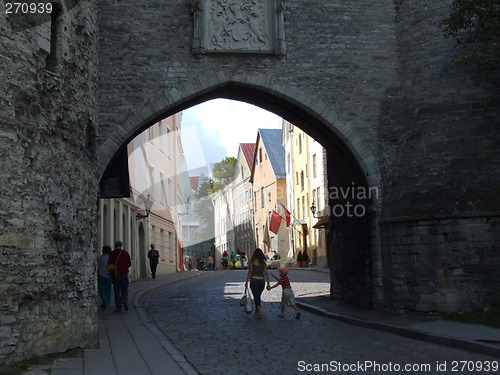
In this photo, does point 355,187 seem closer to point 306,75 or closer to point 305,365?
point 306,75

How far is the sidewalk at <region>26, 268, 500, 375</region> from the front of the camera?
6.57 m

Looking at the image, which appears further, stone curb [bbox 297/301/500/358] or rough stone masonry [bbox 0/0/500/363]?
rough stone masonry [bbox 0/0/500/363]

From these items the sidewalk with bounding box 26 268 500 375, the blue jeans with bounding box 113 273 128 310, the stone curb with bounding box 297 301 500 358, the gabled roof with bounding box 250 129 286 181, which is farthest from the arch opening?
the gabled roof with bounding box 250 129 286 181

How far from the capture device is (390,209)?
484 inches

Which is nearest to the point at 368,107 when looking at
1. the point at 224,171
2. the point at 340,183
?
the point at 340,183

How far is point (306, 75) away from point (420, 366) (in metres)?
7.25

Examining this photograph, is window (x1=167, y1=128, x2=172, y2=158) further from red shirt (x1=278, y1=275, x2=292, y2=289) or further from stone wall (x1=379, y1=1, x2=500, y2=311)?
red shirt (x1=278, y1=275, x2=292, y2=289)

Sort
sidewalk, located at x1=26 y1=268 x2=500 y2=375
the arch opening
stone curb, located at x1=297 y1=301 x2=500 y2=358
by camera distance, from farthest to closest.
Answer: the arch opening, stone curb, located at x1=297 y1=301 x2=500 y2=358, sidewalk, located at x1=26 y1=268 x2=500 y2=375

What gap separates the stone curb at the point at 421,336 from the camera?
292 inches

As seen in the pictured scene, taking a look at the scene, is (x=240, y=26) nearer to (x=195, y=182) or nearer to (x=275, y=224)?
(x=275, y=224)

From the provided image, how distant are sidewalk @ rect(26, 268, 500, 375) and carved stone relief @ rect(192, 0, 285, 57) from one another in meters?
5.16

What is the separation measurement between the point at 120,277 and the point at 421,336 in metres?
6.13

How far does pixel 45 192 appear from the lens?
24.1ft

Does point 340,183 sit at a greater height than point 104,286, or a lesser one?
greater
